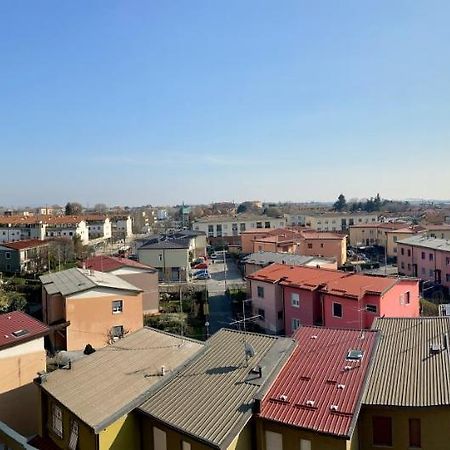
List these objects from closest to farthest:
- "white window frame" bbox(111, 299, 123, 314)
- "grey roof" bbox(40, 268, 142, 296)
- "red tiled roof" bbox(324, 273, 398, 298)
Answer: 1. "grey roof" bbox(40, 268, 142, 296)
2. "red tiled roof" bbox(324, 273, 398, 298)
3. "white window frame" bbox(111, 299, 123, 314)

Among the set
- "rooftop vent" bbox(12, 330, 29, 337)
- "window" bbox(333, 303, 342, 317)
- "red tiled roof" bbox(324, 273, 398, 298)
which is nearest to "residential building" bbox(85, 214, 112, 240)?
"red tiled roof" bbox(324, 273, 398, 298)

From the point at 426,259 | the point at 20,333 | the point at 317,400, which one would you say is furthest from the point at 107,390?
the point at 426,259

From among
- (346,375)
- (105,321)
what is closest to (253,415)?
(346,375)

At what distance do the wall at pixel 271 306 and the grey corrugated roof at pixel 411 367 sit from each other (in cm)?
1171

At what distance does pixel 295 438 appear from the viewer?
999 cm

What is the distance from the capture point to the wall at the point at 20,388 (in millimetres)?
14578

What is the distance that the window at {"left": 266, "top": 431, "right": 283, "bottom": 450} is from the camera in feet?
33.5

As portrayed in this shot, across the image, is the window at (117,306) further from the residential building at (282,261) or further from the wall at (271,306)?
the residential building at (282,261)

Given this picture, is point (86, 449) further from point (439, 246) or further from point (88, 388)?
point (439, 246)

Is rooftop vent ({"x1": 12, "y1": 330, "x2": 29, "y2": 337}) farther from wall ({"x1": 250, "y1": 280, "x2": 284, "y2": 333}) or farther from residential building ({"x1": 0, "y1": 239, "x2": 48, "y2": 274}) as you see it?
residential building ({"x1": 0, "y1": 239, "x2": 48, "y2": 274})

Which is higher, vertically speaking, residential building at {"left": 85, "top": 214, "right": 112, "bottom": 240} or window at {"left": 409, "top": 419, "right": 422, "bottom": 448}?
residential building at {"left": 85, "top": 214, "right": 112, "bottom": 240}

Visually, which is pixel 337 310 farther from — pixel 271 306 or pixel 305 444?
pixel 305 444

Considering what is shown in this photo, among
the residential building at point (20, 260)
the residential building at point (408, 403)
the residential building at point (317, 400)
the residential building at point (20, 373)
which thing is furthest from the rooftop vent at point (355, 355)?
the residential building at point (20, 260)

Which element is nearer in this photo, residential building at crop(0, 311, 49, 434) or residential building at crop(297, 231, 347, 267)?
residential building at crop(0, 311, 49, 434)
